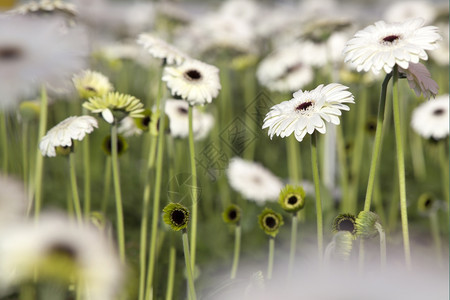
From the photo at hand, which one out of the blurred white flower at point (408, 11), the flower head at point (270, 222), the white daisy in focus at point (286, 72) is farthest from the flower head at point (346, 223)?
the blurred white flower at point (408, 11)

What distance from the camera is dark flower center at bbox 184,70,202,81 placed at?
55 centimetres

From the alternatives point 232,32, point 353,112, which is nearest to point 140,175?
point 232,32

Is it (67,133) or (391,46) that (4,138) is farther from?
(391,46)

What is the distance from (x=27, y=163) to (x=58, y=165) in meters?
0.42

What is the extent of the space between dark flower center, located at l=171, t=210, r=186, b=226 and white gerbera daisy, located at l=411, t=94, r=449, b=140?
48 centimetres

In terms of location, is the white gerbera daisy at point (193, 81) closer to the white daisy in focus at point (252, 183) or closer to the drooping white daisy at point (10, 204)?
the drooping white daisy at point (10, 204)

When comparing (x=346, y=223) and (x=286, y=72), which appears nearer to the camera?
(x=346, y=223)

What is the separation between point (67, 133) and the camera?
466mm

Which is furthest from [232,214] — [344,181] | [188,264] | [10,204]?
[344,181]

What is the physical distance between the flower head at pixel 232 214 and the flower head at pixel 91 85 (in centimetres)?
19

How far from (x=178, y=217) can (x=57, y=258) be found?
12 cm

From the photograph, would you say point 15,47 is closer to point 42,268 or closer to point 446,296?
point 42,268

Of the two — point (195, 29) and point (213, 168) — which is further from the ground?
point (195, 29)

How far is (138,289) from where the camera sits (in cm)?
57
